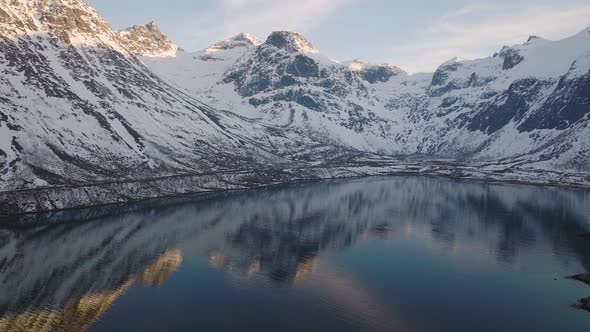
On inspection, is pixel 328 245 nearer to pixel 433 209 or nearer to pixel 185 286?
pixel 185 286

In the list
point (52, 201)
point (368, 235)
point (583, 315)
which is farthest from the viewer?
point (52, 201)

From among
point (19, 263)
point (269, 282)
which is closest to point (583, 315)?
point (269, 282)

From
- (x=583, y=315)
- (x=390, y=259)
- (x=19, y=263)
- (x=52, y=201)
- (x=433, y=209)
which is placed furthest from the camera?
(x=433, y=209)

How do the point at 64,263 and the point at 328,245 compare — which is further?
the point at 328,245

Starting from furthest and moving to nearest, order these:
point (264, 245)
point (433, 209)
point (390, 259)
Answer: point (433, 209)
point (264, 245)
point (390, 259)

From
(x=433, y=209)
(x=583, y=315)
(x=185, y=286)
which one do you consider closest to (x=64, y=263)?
(x=185, y=286)

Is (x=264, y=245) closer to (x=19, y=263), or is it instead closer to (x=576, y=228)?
(x=19, y=263)
